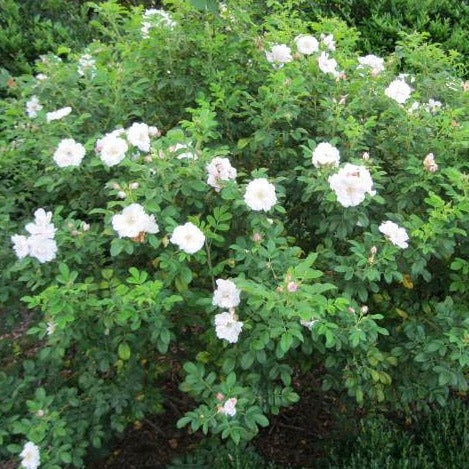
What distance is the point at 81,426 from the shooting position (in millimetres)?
2213

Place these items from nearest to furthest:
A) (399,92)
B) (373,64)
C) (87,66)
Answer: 1. (399,92)
2. (87,66)
3. (373,64)

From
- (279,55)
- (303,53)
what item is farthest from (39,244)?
(303,53)

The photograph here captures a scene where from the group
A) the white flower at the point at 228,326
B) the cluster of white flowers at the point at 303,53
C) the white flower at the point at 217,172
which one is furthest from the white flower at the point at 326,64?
the white flower at the point at 228,326

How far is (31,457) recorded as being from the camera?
2025mm

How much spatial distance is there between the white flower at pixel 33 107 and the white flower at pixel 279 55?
0.94m

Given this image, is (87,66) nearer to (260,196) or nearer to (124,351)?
(260,196)

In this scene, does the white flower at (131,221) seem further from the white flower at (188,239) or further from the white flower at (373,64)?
the white flower at (373,64)

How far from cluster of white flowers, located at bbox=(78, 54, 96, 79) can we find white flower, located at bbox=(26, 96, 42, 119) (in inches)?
8.9

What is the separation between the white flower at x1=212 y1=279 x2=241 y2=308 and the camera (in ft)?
6.40

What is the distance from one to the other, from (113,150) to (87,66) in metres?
0.70

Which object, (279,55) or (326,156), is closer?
(326,156)

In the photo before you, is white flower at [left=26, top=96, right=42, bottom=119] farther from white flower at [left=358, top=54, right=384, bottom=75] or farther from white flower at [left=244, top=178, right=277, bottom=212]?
white flower at [left=358, top=54, right=384, bottom=75]

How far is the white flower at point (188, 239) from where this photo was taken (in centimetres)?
194

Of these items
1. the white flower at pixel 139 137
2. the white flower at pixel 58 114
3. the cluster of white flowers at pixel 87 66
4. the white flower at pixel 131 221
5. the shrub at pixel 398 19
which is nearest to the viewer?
the white flower at pixel 131 221
